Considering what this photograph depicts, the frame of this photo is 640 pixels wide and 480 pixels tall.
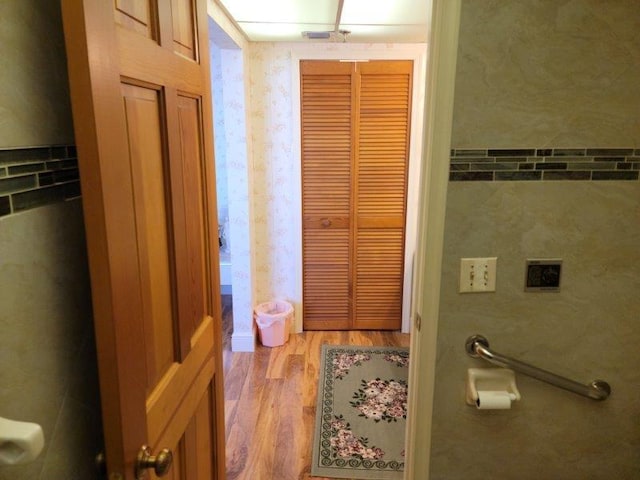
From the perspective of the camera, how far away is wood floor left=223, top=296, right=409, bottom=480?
2129mm

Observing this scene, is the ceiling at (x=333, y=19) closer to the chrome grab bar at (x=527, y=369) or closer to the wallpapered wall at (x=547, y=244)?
the wallpapered wall at (x=547, y=244)

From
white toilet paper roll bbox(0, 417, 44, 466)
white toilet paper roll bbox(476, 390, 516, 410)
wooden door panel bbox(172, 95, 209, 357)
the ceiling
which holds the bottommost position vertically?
white toilet paper roll bbox(476, 390, 516, 410)

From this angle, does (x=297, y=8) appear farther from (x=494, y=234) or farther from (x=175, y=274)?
(x=175, y=274)

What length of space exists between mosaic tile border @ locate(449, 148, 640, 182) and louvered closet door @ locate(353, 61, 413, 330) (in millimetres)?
1990

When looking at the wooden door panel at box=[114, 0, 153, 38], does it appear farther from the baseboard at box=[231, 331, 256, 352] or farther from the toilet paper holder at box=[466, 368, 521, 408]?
the baseboard at box=[231, 331, 256, 352]

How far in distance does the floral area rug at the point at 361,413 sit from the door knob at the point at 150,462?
4.58 feet

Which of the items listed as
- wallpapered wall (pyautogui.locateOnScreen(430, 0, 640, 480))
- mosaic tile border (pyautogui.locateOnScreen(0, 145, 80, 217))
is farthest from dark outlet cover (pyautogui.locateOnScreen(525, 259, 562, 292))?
mosaic tile border (pyautogui.locateOnScreen(0, 145, 80, 217))

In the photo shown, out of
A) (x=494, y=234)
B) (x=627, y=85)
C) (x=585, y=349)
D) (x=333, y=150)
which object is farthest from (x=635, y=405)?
(x=333, y=150)

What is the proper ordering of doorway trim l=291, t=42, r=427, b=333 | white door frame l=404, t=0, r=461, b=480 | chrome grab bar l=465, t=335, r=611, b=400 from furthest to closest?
1. doorway trim l=291, t=42, r=427, b=333
2. chrome grab bar l=465, t=335, r=611, b=400
3. white door frame l=404, t=0, r=461, b=480

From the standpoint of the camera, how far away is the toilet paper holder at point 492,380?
1.36 meters

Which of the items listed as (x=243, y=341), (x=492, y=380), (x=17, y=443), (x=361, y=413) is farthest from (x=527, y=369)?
(x=243, y=341)

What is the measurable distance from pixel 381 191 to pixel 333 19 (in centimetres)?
126

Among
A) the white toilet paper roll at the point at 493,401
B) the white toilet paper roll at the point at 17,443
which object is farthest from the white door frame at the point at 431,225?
the white toilet paper roll at the point at 17,443

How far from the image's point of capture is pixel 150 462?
0.83 meters
